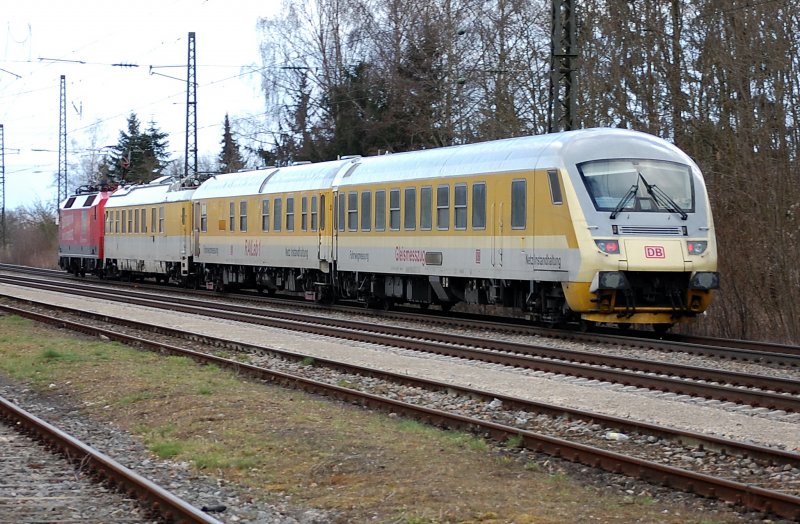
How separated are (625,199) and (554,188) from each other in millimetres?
1137

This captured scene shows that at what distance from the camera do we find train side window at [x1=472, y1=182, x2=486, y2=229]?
1938 cm

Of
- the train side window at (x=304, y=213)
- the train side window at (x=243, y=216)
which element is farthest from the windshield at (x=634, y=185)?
the train side window at (x=243, y=216)

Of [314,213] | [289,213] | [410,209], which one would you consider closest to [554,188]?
[410,209]

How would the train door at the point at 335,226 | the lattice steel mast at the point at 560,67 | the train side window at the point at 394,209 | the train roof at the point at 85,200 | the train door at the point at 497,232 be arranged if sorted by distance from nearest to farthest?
the train door at the point at 497,232, the lattice steel mast at the point at 560,67, the train side window at the point at 394,209, the train door at the point at 335,226, the train roof at the point at 85,200

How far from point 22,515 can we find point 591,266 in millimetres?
11133

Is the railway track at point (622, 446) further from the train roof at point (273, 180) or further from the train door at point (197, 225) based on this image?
the train door at point (197, 225)

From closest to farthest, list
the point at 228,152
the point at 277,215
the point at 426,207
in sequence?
the point at 426,207 < the point at 277,215 < the point at 228,152

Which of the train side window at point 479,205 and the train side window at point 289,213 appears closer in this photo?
the train side window at point 479,205

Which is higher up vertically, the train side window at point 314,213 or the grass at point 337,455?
the train side window at point 314,213

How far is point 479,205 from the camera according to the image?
19516 mm

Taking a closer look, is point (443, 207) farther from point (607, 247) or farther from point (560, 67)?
point (607, 247)

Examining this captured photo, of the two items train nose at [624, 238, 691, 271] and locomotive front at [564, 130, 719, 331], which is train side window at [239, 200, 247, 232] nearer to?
locomotive front at [564, 130, 719, 331]

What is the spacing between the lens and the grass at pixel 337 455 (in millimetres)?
7066

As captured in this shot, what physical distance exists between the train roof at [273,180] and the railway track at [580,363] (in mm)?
4352
